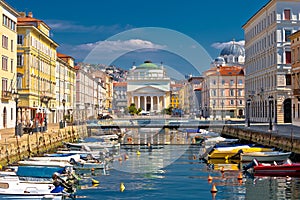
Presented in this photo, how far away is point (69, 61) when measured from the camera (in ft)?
347

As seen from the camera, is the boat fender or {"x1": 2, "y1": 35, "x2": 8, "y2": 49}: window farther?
{"x1": 2, "y1": 35, "x2": 8, "y2": 49}: window

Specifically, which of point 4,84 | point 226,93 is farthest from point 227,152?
point 226,93

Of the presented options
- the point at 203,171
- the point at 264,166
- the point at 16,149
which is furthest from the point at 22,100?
the point at 264,166

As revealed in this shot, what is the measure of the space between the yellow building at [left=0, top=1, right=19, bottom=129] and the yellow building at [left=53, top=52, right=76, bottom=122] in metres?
20.0

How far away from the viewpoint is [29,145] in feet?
130

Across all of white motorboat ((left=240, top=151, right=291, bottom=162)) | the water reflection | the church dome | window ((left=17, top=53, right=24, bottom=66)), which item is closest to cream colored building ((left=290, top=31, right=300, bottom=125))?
white motorboat ((left=240, top=151, right=291, bottom=162))

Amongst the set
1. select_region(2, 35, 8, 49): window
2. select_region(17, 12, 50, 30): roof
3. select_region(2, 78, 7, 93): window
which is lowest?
select_region(2, 78, 7, 93): window

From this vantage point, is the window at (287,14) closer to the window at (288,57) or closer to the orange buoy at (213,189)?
the window at (288,57)

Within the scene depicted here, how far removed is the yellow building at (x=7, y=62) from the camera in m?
52.7

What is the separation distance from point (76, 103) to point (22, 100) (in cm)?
4945

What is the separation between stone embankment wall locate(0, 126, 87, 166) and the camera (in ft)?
110

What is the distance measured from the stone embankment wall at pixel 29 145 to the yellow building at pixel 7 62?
6511mm

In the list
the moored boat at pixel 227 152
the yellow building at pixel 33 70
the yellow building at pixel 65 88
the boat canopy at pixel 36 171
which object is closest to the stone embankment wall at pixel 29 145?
the yellow building at pixel 33 70

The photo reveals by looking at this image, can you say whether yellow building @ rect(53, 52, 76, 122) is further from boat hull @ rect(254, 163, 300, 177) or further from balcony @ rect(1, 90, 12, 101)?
boat hull @ rect(254, 163, 300, 177)
